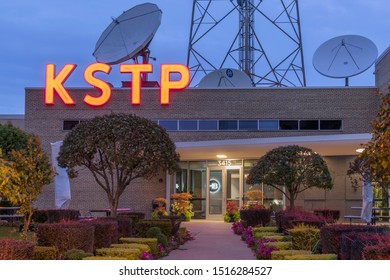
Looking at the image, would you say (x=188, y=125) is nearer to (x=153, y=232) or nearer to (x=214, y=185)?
(x=214, y=185)

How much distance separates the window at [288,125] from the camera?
3306cm

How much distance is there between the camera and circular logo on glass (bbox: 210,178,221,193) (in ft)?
107

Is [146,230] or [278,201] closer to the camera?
[146,230]

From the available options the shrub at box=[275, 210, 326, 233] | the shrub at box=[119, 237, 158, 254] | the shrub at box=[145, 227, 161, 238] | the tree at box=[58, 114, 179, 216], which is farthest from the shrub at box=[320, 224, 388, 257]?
the tree at box=[58, 114, 179, 216]

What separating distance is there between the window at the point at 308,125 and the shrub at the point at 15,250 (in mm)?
24601

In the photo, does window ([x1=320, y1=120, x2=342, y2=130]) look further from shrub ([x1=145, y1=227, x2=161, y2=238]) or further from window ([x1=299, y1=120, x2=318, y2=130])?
shrub ([x1=145, y1=227, x2=161, y2=238])

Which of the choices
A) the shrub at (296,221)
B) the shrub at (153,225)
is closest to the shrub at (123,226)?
the shrub at (153,225)

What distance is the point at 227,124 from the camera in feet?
109

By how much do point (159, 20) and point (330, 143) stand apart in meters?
11.2

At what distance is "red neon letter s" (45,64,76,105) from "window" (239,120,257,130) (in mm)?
8713

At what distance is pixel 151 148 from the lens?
18281 mm

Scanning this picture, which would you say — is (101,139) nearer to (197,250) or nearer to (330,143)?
(197,250)
